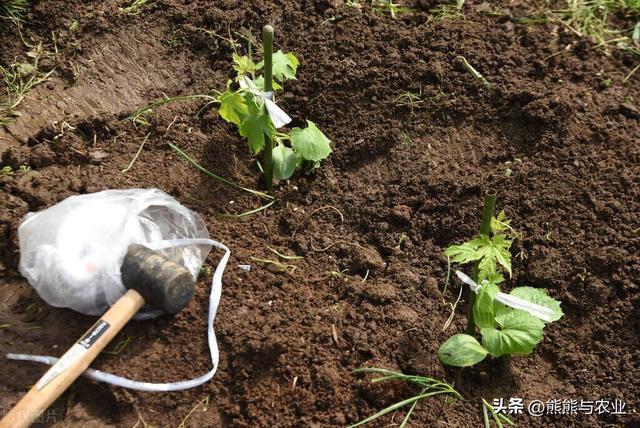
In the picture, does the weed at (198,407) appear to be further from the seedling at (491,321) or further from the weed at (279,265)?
the seedling at (491,321)

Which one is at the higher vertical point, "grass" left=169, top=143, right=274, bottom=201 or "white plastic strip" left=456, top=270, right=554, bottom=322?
"grass" left=169, top=143, right=274, bottom=201

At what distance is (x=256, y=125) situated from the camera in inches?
106

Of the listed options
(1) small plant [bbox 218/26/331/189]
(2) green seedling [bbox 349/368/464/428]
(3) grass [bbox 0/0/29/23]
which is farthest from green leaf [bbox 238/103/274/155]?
(3) grass [bbox 0/0/29/23]

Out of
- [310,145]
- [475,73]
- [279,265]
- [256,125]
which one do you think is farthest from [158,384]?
[475,73]

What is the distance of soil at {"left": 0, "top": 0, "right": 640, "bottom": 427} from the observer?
2453 millimetres

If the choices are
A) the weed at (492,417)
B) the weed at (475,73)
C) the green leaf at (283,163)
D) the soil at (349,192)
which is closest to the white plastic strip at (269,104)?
the green leaf at (283,163)

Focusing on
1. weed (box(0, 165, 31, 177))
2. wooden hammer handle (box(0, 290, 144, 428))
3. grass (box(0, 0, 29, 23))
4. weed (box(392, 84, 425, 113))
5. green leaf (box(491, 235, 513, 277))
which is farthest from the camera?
grass (box(0, 0, 29, 23))

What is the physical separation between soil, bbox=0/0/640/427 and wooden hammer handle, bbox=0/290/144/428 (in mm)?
139

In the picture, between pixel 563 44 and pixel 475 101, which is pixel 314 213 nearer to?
pixel 475 101

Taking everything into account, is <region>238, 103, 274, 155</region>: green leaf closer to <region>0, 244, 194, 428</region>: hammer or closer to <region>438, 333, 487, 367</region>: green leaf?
<region>0, 244, 194, 428</region>: hammer

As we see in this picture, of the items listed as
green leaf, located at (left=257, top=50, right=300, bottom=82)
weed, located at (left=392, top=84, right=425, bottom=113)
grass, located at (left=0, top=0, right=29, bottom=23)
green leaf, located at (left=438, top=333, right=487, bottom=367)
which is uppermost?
grass, located at (left=0, top=0, right=29, bottom=23)

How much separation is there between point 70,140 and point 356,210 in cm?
133

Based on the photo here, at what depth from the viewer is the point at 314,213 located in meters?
2.97

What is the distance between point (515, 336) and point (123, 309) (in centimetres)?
142
